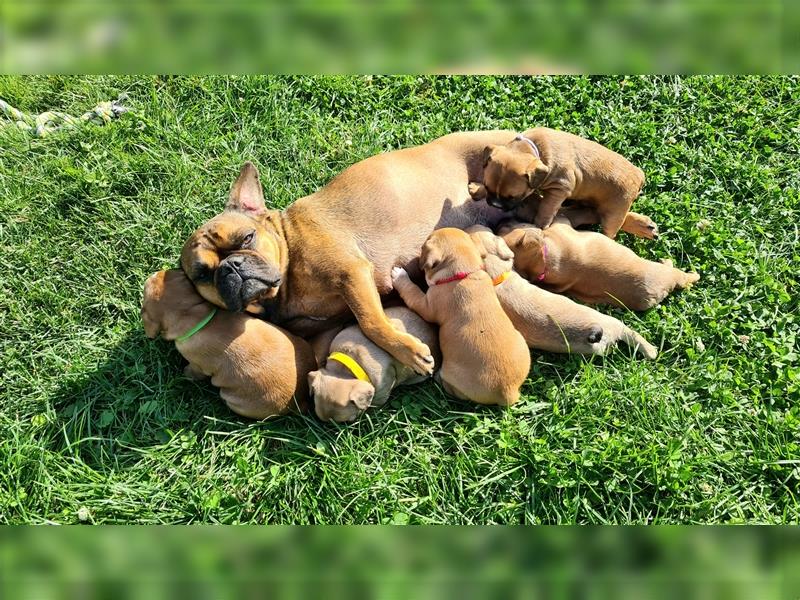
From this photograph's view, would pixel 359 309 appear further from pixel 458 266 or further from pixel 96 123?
pixel 96 123

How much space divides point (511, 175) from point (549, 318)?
3.93ft

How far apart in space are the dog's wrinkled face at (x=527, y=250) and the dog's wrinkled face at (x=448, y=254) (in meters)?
0.42

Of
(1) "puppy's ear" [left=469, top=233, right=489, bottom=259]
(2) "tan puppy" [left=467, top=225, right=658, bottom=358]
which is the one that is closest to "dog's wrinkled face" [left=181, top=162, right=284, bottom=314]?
(1) "puppy's ear" [left=469, top=233, right=489, bottom=259]

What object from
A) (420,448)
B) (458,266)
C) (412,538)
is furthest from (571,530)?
(458,266)

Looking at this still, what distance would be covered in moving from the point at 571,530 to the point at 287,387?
87.5 inches

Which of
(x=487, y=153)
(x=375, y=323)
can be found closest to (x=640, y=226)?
(x=487, y=153)

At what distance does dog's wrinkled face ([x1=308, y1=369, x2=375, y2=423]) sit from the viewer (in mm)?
4516

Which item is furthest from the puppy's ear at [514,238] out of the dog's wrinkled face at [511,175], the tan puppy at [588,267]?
the dog's wrinkled face at [511,175]

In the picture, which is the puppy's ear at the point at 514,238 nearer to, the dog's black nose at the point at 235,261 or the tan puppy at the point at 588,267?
the tan puppy at the point at 588,267

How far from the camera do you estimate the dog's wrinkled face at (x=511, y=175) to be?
17.0 feet

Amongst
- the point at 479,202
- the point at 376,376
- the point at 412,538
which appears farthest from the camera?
the point at 479,202

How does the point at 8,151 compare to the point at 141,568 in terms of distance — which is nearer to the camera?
the point at 141,568

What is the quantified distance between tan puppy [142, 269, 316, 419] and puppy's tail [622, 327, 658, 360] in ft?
8.26

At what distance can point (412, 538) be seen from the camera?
3354mm
